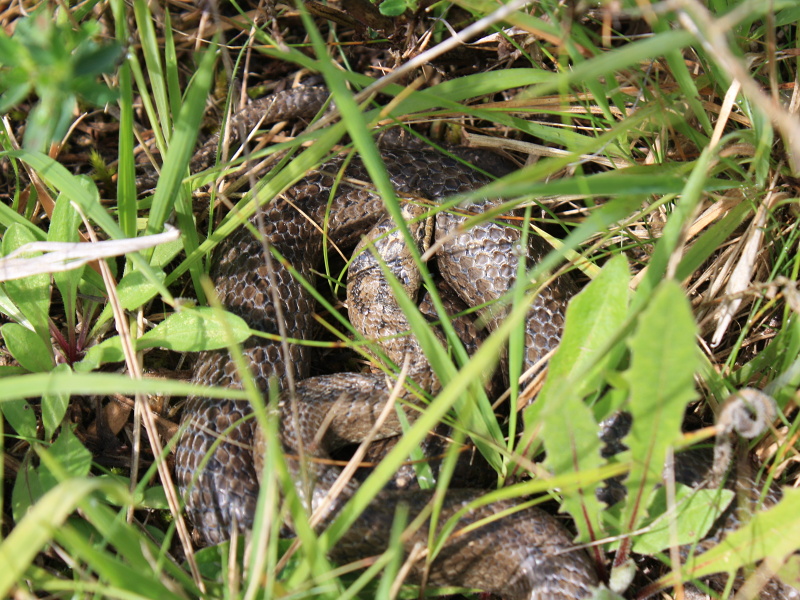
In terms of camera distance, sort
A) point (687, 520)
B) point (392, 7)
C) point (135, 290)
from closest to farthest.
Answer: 1. point (687, 520)
2. point (135, 290)
3. point (392, 7)

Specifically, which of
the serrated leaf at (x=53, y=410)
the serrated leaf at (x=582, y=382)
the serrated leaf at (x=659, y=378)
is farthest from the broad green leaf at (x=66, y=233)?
the serrated leaf at (x=659, y=378)

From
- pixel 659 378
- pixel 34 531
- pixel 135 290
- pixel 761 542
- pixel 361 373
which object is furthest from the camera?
pixel 361 373

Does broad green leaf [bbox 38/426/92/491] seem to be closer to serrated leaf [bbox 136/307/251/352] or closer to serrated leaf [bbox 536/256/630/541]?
serrated leaf [bbox 136/307/251/352]

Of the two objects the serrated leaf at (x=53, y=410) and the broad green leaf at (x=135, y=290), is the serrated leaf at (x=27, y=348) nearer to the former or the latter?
the serrated leaf at (x=53, y=410)

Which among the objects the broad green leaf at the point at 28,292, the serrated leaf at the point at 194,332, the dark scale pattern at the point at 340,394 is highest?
the broad green leaf at the point at 28,292

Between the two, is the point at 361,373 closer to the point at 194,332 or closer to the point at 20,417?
the point at 194,332

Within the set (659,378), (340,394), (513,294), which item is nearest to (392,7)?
(513,294)

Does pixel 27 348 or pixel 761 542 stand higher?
pixel 27 348
